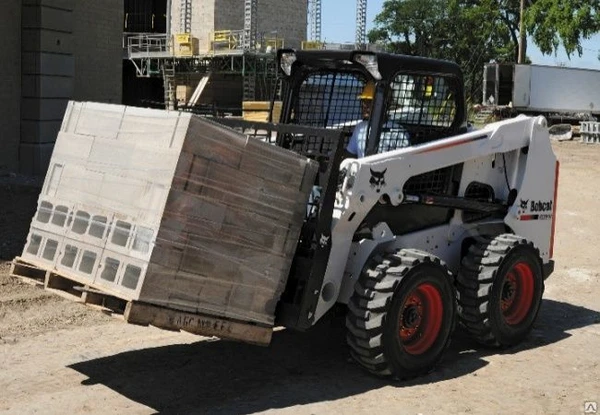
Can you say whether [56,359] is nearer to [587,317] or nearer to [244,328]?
[244,328]

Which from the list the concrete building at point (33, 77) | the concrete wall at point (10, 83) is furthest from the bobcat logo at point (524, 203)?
the concrete wall at point (10, 83)

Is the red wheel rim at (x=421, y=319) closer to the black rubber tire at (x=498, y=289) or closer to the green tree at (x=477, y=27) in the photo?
the black rubber tire at (x=498, y=289)

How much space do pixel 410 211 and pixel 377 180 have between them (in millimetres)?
781

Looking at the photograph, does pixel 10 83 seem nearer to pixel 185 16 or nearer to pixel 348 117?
pixel 348 117

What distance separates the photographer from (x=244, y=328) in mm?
5641

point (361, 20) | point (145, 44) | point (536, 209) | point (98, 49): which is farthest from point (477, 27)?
point (536, 209)

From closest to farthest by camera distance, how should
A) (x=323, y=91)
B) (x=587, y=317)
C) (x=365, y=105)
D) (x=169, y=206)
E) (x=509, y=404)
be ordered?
(x=169, y=206), (x=509, y=404), (x=365, y=105), (x=323, y=91), (x=587, y=317)

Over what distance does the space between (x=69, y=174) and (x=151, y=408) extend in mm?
1747

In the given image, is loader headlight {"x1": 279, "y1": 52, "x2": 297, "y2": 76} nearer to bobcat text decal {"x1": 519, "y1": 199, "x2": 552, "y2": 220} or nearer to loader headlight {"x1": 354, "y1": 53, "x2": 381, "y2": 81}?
loader headlight {"x1": 354, "y1": 53, "x2": 381, "y2": 81}

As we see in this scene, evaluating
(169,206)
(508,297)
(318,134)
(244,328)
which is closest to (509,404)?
(508,297)

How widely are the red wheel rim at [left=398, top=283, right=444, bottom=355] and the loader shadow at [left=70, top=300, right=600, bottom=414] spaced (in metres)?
0.28

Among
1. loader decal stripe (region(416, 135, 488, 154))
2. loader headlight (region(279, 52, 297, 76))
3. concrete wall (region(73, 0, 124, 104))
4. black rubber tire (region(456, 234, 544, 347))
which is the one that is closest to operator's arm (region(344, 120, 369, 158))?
loader decal stripe (region(416, 135, 488, 154))

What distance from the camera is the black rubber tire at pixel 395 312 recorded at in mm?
6039

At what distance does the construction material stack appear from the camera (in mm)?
5117
